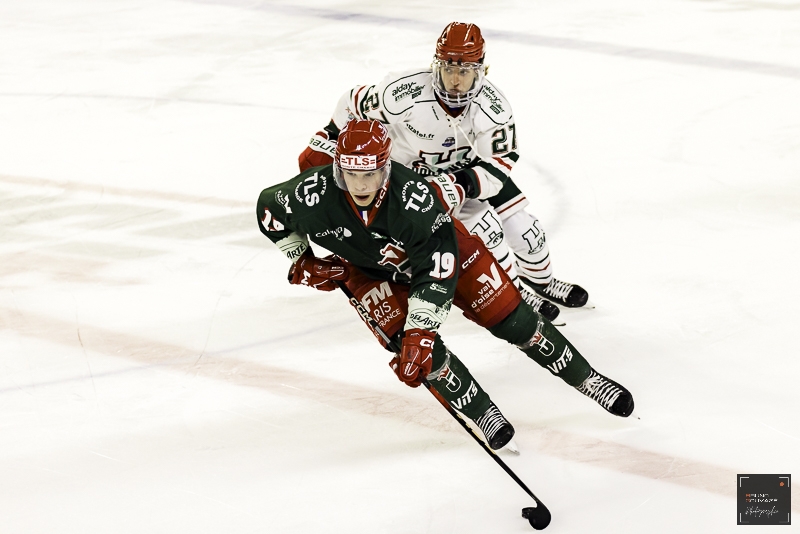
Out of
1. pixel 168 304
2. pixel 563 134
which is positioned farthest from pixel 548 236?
pixel 168 304

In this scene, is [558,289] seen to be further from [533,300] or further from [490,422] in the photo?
[490,422]

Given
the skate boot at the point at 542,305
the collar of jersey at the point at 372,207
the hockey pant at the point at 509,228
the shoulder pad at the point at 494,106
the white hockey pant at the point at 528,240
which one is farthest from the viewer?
the skate boot at the point at 542,305

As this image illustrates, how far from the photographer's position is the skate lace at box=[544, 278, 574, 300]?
159 inches

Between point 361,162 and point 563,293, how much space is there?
1.57 meters

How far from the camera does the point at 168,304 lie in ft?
13.7

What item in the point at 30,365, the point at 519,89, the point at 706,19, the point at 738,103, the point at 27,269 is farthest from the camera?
the point at 706,19

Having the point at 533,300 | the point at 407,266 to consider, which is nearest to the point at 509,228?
the point at 533,300

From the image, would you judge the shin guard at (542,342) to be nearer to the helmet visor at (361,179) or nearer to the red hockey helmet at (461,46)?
the helmet visor at (361,179)

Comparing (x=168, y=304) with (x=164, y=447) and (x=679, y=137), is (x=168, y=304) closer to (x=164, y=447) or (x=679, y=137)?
(x=164, y=447)

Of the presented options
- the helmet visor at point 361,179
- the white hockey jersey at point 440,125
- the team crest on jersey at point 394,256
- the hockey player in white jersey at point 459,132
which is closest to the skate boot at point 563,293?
the hockey player in white jersey at point 459,132

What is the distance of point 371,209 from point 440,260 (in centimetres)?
26

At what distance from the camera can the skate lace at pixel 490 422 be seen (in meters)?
3.09

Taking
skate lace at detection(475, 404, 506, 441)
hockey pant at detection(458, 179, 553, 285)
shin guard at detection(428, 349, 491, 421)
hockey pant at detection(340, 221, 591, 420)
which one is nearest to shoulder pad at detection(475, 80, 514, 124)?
hockey pant at detection(458, 179, 553, 285)

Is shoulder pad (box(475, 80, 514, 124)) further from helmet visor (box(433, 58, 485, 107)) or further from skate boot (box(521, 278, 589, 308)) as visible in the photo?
skate boot (box(521, 278, 589, 308))
